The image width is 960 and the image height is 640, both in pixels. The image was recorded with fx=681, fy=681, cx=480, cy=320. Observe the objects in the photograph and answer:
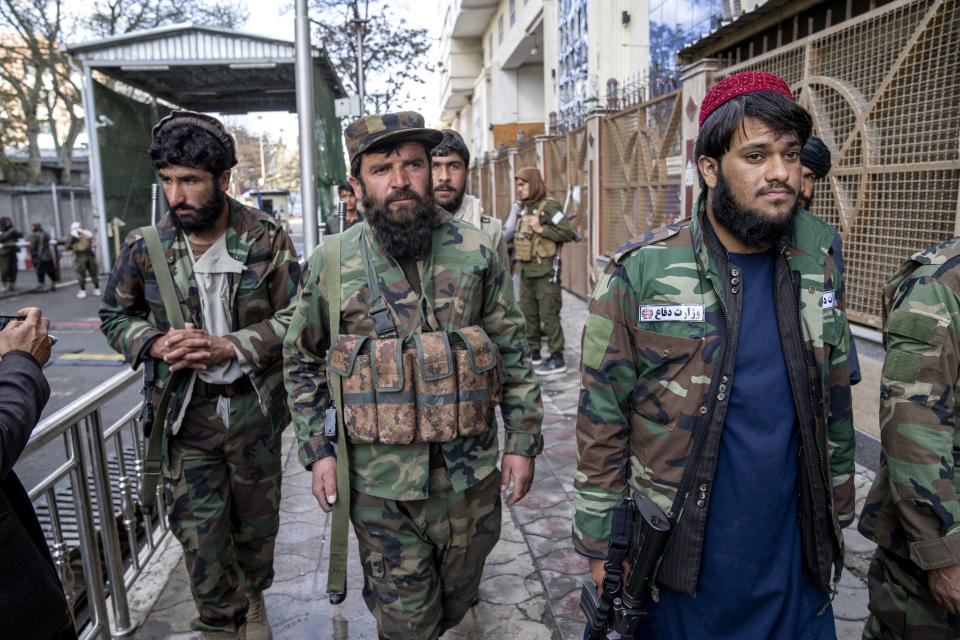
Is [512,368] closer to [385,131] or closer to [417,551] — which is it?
[417,551]

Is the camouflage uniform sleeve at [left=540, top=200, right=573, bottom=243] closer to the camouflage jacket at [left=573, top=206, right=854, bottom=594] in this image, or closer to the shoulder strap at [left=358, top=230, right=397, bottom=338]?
the shoulder strap at [left=358, top=230, right=397, bottom=338]

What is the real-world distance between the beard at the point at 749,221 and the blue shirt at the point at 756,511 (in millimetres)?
89

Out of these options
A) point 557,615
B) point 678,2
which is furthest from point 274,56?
point 557,615

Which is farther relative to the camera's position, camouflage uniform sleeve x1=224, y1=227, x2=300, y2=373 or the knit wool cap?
the knit wool cap

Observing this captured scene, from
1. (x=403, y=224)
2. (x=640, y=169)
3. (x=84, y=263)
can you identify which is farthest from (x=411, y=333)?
(x=84, y=263)

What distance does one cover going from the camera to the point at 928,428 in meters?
1.81

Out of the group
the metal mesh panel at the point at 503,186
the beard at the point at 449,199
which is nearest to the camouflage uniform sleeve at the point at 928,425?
the beard at the point at 449,199

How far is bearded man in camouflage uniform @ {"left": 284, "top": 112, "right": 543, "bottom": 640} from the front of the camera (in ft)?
7.42

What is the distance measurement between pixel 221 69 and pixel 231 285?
340 inches

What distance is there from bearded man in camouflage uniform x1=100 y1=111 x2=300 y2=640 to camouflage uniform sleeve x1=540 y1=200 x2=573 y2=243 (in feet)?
14.0

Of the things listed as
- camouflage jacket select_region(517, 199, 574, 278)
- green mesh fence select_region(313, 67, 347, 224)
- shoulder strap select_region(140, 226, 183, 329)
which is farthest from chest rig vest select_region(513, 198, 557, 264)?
shoulder strap select_region(140, 226, 183, 329)

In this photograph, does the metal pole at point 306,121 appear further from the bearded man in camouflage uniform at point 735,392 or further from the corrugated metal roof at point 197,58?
the bearded man in camouflage uniform at point 735,392

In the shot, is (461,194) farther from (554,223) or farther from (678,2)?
(678,2)

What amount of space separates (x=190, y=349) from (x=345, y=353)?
723 mm
